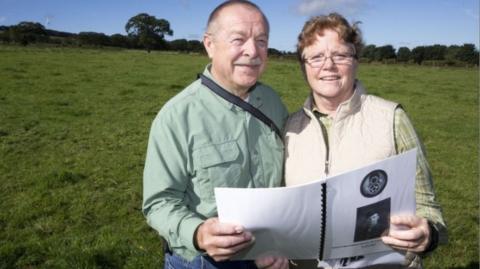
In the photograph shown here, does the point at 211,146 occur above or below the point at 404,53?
below

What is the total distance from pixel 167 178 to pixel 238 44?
0.82m

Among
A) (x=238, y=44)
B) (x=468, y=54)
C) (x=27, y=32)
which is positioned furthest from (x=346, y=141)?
(x=27, y=32)

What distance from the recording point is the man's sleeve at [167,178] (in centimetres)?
228

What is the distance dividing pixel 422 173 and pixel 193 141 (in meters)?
1.24

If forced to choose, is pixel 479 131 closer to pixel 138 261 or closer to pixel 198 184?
Result: pixel 138 261

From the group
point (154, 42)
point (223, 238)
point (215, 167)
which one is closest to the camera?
point (223, 238)

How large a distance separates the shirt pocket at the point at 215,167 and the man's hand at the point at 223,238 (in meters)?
0.33

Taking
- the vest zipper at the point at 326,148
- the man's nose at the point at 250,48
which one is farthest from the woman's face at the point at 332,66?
the man's nose at the point at 250,48

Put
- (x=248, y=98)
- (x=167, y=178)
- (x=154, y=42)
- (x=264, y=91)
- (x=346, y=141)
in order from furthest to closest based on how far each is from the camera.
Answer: (x=154, y=42) → (x=264, y=91) → (x=248, y=98) → (x=346, y=141) → (x=167, y=178)

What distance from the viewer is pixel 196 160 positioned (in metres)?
2.39

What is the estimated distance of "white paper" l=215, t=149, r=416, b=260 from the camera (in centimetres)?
195

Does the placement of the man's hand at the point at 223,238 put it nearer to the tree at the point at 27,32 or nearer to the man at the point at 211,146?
the man at the point at 211,146

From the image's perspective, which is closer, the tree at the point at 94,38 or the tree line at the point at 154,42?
the tree line at the point at 154,42

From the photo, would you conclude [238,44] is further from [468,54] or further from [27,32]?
[27,32]
